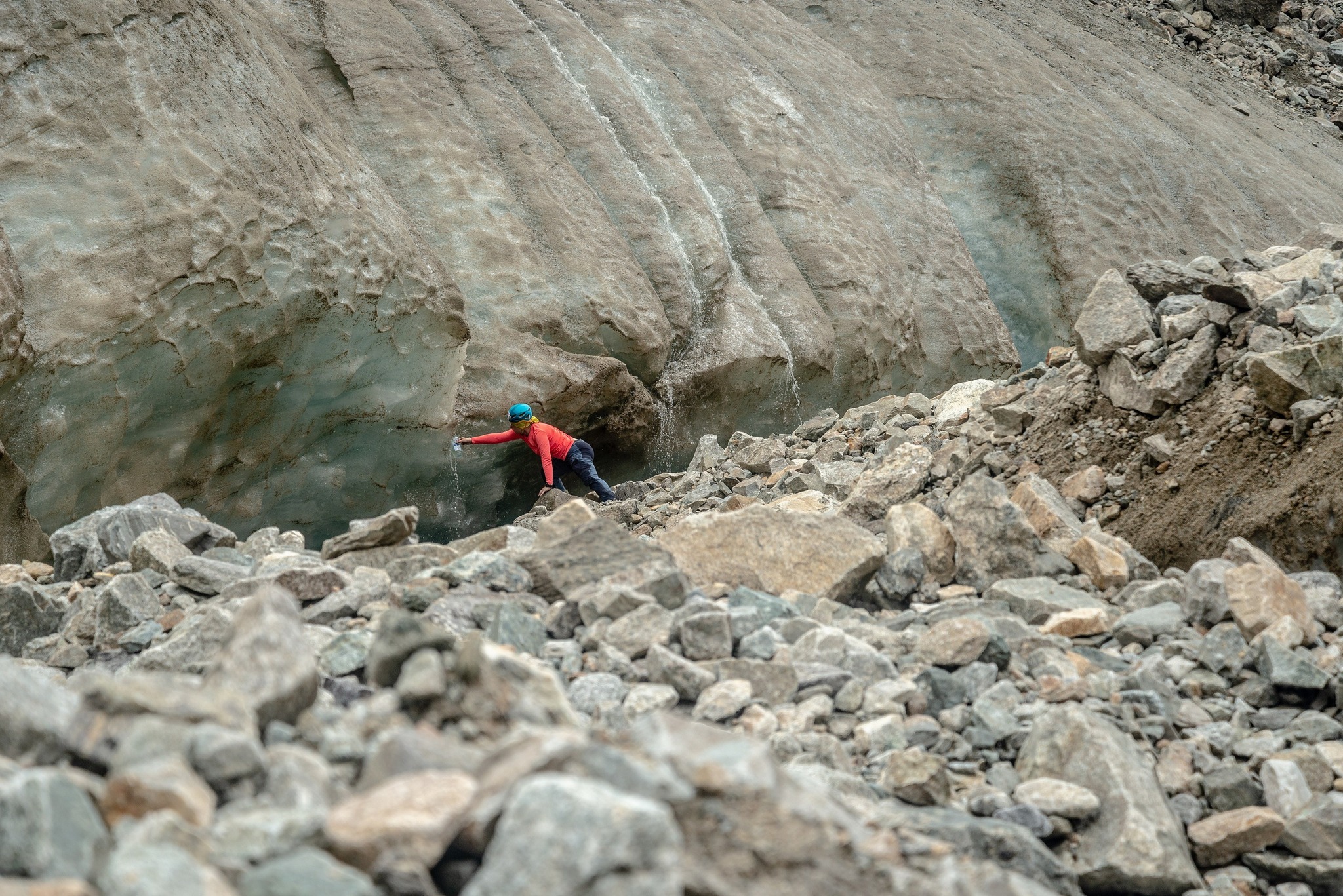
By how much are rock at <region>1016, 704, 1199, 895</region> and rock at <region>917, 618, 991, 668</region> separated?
0.40 meters

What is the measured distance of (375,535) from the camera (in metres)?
4.84

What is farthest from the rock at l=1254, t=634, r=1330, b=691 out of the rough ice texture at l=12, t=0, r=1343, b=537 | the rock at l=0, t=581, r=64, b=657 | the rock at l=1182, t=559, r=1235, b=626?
the rough ice texture at l=12, t=0, r=1343, b=537

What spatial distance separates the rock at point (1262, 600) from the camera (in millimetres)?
3893

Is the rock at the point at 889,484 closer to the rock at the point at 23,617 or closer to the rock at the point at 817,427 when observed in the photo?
the rock at the point at 817,427

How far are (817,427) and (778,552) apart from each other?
5.75 metres

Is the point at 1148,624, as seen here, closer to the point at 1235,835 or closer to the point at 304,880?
the point at 1235,835

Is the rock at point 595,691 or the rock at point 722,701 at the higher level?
the rock at point 722,701

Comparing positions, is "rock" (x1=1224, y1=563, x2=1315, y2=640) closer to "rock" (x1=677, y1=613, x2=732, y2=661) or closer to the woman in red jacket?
"rock" (x1=677, y1=613, x2=732, y2=661)

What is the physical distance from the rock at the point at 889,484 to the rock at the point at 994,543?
62.1 inches

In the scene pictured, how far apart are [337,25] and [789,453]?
17.7 ft

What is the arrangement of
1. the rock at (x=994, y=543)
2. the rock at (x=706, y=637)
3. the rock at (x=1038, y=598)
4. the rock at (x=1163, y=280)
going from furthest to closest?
the rock at (x=1163, y=280) → the rock at (x=994, y=543) → the rock at (x=1038, y=598) → the rock at (x=706, y=637)

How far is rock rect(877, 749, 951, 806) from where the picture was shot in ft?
9.59

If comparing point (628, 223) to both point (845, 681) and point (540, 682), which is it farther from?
point (540, 682)

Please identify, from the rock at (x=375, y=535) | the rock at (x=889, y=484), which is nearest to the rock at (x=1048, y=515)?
the rock at (x=889, y=484)
